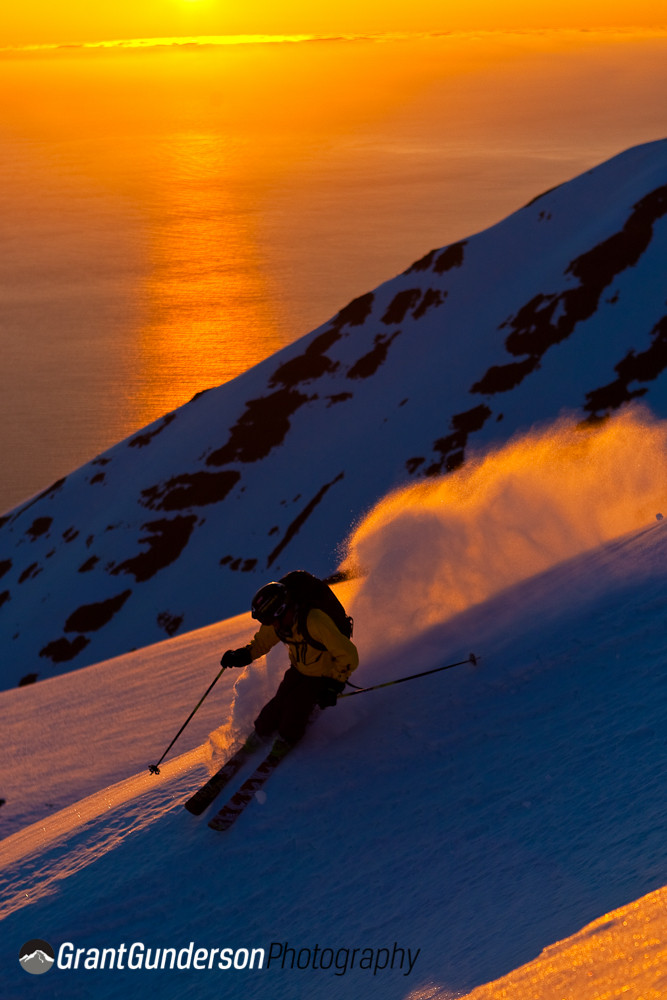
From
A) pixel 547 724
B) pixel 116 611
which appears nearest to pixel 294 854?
pixel 547 724

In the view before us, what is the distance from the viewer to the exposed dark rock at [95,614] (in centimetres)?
4662

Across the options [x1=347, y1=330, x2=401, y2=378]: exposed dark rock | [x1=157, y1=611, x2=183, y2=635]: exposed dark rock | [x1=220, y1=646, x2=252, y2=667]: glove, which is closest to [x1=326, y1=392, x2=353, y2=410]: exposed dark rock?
[x1=347, y1=330, x2=401, y2=378]: exposed dark rock

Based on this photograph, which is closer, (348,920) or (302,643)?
(348,920)

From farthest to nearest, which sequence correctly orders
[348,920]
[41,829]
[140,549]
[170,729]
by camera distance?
[140,549] → [170,729] → [41,829] → [348,920]

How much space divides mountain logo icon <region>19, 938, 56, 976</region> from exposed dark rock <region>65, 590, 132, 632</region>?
1556 inches

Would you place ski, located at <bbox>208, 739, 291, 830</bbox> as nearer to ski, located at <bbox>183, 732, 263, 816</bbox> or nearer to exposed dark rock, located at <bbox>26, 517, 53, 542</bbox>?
ski, located at <bbox>183, 732, 263, 816</bbox>

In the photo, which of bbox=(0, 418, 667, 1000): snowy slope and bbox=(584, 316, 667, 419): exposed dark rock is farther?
bbox=(584, 316, 667, 419): exposed dark rock

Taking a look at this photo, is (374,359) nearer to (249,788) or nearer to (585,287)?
(585,287)

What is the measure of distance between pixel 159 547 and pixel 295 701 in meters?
42.3

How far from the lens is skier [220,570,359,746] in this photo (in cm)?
835

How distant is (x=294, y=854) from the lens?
26.0 feet

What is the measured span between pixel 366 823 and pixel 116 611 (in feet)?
134

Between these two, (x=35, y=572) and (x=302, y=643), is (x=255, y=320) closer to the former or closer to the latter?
(x=35, y=572)

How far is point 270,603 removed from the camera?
326 inches
